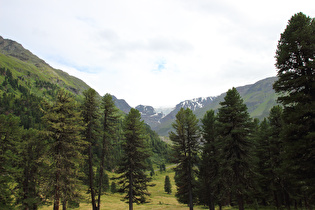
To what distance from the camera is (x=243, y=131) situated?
20.9 meters

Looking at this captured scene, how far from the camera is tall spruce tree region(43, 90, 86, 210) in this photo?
1777 cm

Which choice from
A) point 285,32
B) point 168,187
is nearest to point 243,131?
point 285,32

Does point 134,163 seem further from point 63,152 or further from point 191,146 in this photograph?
point 63,152

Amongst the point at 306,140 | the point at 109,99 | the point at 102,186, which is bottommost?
the point at 102,186

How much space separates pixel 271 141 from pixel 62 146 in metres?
27.1

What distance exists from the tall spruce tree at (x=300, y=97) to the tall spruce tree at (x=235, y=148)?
712 cm

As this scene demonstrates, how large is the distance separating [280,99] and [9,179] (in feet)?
106

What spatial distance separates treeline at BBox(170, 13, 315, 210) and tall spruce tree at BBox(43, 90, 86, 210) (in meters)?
14.5

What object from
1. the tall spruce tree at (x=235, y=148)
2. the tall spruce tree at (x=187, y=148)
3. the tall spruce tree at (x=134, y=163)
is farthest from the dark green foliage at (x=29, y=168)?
the tall spruce tree at (x=235, y=148)

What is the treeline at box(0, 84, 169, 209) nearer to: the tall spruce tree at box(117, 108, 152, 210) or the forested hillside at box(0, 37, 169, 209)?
the forested hillside at box(0, 37, 169, 209)

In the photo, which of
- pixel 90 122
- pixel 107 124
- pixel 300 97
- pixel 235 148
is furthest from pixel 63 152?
pixel 300 97

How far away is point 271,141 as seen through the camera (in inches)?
1013

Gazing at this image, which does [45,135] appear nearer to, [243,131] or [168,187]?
[243,131]

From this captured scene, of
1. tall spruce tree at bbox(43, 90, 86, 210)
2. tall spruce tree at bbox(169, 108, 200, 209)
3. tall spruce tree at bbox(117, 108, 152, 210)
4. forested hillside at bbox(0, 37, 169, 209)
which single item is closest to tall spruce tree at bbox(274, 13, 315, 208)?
tall spruce tree at bbox(169, 108, 200, 209)
